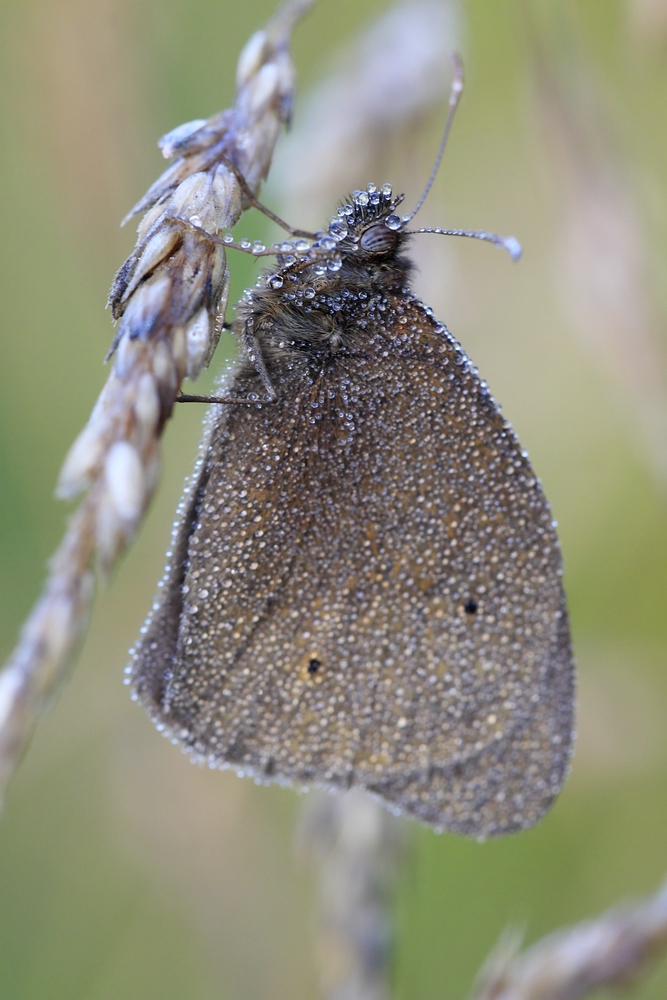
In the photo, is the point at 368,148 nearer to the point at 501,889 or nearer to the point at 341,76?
the point at 341,76

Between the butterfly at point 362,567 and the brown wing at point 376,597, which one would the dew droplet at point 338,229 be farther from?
the brown wing at point 376,597

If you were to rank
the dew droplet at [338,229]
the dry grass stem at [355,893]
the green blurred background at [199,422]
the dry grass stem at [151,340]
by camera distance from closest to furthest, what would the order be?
1. the dry grass stem at [151,340]
2. the dew droplet at [338,229]
3. the dry grass stem at [355,893]
4. the green blurred background at [199,422]

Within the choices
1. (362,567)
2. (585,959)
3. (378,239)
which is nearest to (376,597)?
(362,567)

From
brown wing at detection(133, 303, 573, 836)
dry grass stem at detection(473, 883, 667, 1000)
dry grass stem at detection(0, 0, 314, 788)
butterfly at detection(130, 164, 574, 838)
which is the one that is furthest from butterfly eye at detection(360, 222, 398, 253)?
dry grass stem at detection(473, 883, 667, 1000)

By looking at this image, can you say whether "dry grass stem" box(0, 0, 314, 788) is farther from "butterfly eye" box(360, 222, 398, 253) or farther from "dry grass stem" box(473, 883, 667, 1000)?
"dry grass stem" box(473, 883, 667, 1000)

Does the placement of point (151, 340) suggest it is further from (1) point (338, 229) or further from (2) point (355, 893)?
(2) point (355, 893)

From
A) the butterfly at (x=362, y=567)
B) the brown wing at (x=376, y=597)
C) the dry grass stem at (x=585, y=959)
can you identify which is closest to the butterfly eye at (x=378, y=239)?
the butterfly at (x=362, y=567)
